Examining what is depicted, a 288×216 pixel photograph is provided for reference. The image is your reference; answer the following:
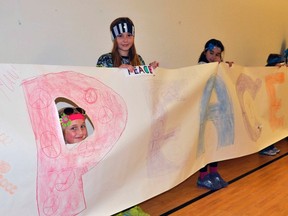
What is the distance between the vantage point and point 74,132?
155cm

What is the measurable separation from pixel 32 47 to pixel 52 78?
2.60 ft

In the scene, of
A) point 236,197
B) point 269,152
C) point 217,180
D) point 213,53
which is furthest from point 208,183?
point 269,152

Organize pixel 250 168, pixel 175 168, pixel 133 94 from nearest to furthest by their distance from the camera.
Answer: pixel 133 94, pixel 175 168, pixel 250 168

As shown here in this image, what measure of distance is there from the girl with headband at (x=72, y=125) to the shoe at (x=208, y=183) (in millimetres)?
1098

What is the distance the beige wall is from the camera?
6.66 ft

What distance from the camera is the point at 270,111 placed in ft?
9.08

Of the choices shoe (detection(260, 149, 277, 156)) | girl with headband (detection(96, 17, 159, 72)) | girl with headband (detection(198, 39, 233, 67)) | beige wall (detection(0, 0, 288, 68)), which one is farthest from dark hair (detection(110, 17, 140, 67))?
shoe (detection(260, 149, 277, 156))

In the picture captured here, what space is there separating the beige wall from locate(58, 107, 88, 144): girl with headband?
663 millimetres

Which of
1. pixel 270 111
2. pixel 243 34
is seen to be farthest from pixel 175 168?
pixel 243 34

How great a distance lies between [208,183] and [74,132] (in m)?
1.16

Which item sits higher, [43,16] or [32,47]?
[43,16]

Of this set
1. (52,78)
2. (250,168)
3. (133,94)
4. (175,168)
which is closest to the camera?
(52,78)

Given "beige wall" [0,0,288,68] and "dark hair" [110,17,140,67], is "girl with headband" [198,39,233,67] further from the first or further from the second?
"dark hair" [110,17,140,67]

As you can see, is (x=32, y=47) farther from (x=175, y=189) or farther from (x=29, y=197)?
(x=175, y=189)
